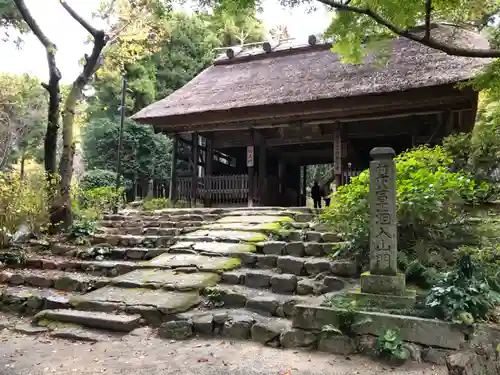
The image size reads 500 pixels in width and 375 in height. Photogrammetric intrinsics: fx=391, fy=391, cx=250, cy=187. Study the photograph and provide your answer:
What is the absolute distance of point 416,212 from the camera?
15.5 feet

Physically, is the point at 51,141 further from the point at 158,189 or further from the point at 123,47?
the point at 158,189

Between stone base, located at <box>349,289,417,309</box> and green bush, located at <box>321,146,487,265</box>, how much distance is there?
1.07m

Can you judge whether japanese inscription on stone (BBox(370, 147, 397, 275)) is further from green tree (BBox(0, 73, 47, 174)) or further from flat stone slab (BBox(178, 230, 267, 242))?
green tree (BBox(0, 73, 47, 174))

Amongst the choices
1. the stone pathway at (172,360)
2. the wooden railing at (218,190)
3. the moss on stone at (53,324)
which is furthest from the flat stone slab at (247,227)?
the wooden railing at (218,190)

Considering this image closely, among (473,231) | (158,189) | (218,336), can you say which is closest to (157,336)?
(218,336)

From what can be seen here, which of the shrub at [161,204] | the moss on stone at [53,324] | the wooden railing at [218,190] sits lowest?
the moss on stone at [53,324]

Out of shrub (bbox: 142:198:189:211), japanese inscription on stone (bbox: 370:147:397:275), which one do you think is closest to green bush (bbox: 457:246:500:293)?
japanese inscription on stone (bbox: 370:147:397:275)

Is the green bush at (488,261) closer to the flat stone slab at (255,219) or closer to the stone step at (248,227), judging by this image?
the stone step at (248,227)

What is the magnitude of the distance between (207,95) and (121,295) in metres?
8.82

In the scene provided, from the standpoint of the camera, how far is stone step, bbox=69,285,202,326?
432 cm

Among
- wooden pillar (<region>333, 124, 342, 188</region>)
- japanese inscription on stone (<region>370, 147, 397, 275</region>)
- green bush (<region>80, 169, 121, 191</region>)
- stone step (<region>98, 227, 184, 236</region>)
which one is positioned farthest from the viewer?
green bush (<region>80, 169, 121, 191</region>)

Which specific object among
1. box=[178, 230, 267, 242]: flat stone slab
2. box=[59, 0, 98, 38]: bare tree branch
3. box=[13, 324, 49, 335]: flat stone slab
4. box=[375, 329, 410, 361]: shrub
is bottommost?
box=[13, 324, 49, 335]: flat stone slab

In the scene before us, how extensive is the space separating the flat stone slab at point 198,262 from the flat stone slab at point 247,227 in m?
1.25

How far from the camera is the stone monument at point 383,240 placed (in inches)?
153
